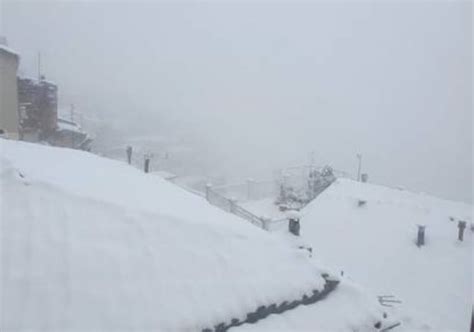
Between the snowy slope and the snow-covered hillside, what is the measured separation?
6430 mm

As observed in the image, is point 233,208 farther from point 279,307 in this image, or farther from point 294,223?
point 279,307

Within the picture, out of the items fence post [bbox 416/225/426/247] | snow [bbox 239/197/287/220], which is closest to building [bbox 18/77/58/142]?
snow [bbox 239/197/287/220]

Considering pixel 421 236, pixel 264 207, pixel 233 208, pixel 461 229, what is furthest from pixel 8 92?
pixel 461 229

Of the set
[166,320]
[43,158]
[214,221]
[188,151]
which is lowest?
[188,151]

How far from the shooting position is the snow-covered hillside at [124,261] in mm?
4277

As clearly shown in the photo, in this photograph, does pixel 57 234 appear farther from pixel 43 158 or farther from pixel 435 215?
pixel 435 215

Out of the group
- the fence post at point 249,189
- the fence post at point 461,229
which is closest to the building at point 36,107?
the fence post at point 249,189

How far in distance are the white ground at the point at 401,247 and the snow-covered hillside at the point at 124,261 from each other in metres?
6.16

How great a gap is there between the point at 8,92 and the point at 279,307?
46.7 feet

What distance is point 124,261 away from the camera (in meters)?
4.84

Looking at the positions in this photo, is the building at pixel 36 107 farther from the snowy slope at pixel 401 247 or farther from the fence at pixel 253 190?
the snowy slope at pixel 401 247

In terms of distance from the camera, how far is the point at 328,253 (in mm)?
15266

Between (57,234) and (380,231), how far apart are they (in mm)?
12712

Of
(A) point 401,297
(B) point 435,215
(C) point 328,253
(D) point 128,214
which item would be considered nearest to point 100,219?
→ (D) point 128,214
